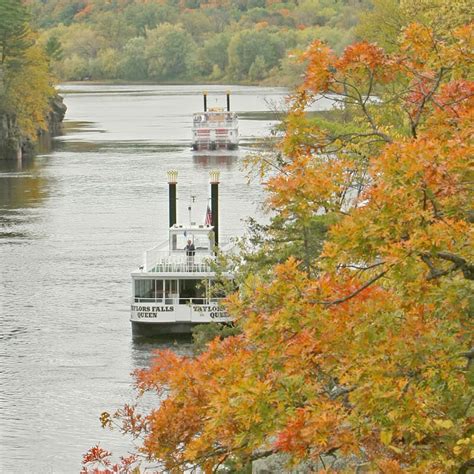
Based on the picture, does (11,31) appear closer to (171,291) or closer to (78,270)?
(78,270)

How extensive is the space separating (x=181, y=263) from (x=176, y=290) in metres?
0.92

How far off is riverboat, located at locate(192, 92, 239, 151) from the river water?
1.24 meters

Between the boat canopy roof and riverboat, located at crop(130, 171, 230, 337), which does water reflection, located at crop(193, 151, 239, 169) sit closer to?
the boat canopy roof

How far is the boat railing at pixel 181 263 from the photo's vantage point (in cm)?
4134

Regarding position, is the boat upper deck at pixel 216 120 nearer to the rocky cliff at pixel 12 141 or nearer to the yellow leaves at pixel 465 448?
the rocky cliff at pixel 12 141

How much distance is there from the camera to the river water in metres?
30.2

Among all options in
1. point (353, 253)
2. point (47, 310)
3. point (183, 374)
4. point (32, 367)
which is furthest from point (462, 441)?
point (47, 310)

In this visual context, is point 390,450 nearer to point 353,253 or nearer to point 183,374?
point 353,253

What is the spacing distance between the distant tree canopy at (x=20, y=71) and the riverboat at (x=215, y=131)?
1234 cm

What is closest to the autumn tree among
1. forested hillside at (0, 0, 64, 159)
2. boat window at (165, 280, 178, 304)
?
boat window at (165, 280, 178, 304)

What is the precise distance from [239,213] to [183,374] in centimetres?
4984

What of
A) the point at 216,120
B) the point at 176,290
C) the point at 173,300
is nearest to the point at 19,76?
the point at 216,120

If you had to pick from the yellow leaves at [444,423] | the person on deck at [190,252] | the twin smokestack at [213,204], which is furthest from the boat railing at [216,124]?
the yellow leaves at [444,423]

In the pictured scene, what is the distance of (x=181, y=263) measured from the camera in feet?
136
